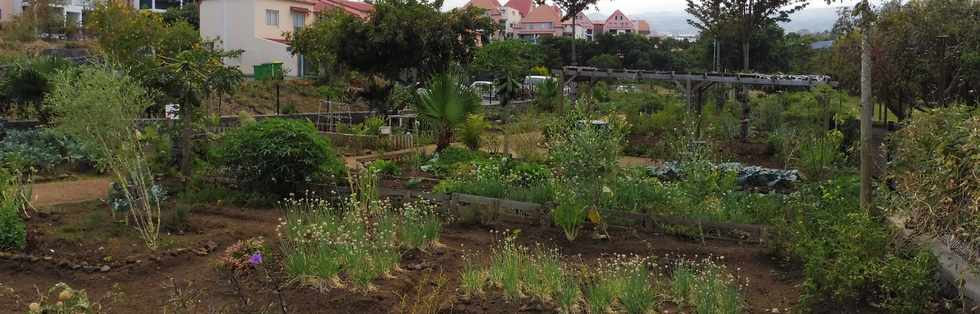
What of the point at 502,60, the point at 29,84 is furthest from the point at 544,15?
the point at 29,84

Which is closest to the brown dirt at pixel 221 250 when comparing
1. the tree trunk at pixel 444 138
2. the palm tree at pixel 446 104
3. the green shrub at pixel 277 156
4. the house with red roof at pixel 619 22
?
the green shrub at pixel 277 156

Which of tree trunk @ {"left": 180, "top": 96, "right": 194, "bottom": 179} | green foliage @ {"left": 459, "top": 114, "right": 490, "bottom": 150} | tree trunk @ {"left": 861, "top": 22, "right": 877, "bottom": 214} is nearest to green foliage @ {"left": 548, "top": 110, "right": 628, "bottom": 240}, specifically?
tree trunk @ {"left": 861, "top": 22, "right": 877, "bottom": 214}

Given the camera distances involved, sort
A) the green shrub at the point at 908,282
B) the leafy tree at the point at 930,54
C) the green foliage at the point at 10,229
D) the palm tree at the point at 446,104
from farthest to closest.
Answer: the leafy tree at the point at 930,54 < the palm tree at the point at 446,104 < the green foliage at the point at 10,229 < the green shrub at the point at 908,282

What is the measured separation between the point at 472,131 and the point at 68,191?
536 cm

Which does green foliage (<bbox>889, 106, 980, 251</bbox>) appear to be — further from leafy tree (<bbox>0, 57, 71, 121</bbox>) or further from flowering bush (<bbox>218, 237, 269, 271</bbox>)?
leafy tree (<bbox>0, 57, 71, 121</bbox>)

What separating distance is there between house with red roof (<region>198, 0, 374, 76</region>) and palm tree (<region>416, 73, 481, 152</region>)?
26.5 m

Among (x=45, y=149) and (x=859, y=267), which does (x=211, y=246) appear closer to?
(x=859, y=267)

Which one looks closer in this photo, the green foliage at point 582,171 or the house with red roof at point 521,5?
the green foliage at point 582,171

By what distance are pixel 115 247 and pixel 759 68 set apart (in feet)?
110

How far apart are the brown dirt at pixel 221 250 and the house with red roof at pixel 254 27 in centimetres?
3059

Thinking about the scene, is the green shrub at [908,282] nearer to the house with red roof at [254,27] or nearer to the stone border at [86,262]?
the stone border at [86,262]

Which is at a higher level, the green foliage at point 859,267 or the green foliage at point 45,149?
the green foliage at point 45,149

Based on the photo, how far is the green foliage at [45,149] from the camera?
36.4 feet

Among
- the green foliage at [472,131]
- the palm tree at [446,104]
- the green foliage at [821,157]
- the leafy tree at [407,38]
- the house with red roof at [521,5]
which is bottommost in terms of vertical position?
the green foliage at [821,157]
